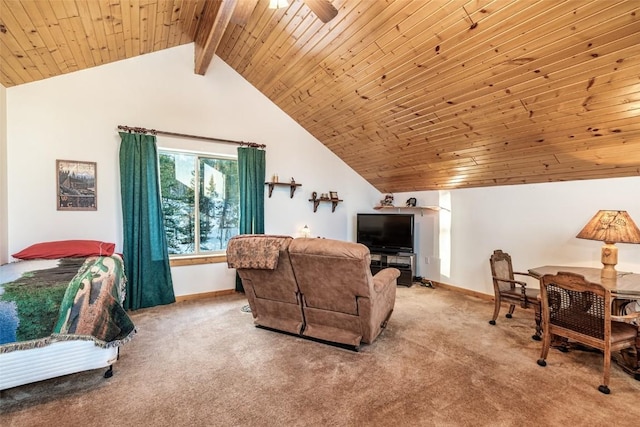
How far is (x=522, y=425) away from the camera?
74.5 inches

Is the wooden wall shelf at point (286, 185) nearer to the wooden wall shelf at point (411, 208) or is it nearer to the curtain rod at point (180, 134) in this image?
the curtain rod at point (180, 134)

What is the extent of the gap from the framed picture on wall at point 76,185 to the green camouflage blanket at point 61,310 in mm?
1588

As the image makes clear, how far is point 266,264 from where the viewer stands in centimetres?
279

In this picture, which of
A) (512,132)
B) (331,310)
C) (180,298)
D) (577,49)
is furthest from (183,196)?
(577,49)

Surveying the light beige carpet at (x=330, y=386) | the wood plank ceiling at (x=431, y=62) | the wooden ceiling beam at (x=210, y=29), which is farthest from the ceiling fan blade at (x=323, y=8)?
the light beige carpet at (x=330, y=386)

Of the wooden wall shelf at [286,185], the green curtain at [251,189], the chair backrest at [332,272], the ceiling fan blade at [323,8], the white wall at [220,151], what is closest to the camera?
the ceiling fan blade at [323,8]

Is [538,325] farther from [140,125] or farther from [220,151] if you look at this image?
[140,125]

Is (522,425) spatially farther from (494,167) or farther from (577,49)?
(494,167)

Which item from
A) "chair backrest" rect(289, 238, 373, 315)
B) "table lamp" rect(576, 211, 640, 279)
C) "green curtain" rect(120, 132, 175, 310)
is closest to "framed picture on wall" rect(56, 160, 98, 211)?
"green curtain" rect(120, 132, 175, 310)

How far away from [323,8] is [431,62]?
1.31 metres

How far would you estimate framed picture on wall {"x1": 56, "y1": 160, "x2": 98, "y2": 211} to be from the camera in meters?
3.67

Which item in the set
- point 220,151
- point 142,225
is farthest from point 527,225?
point 142,225

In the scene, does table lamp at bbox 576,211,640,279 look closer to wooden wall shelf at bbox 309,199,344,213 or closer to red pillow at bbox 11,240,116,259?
wooden wall shelf at bbox 309,199,344,213

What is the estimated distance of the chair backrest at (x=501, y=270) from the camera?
141 inches
